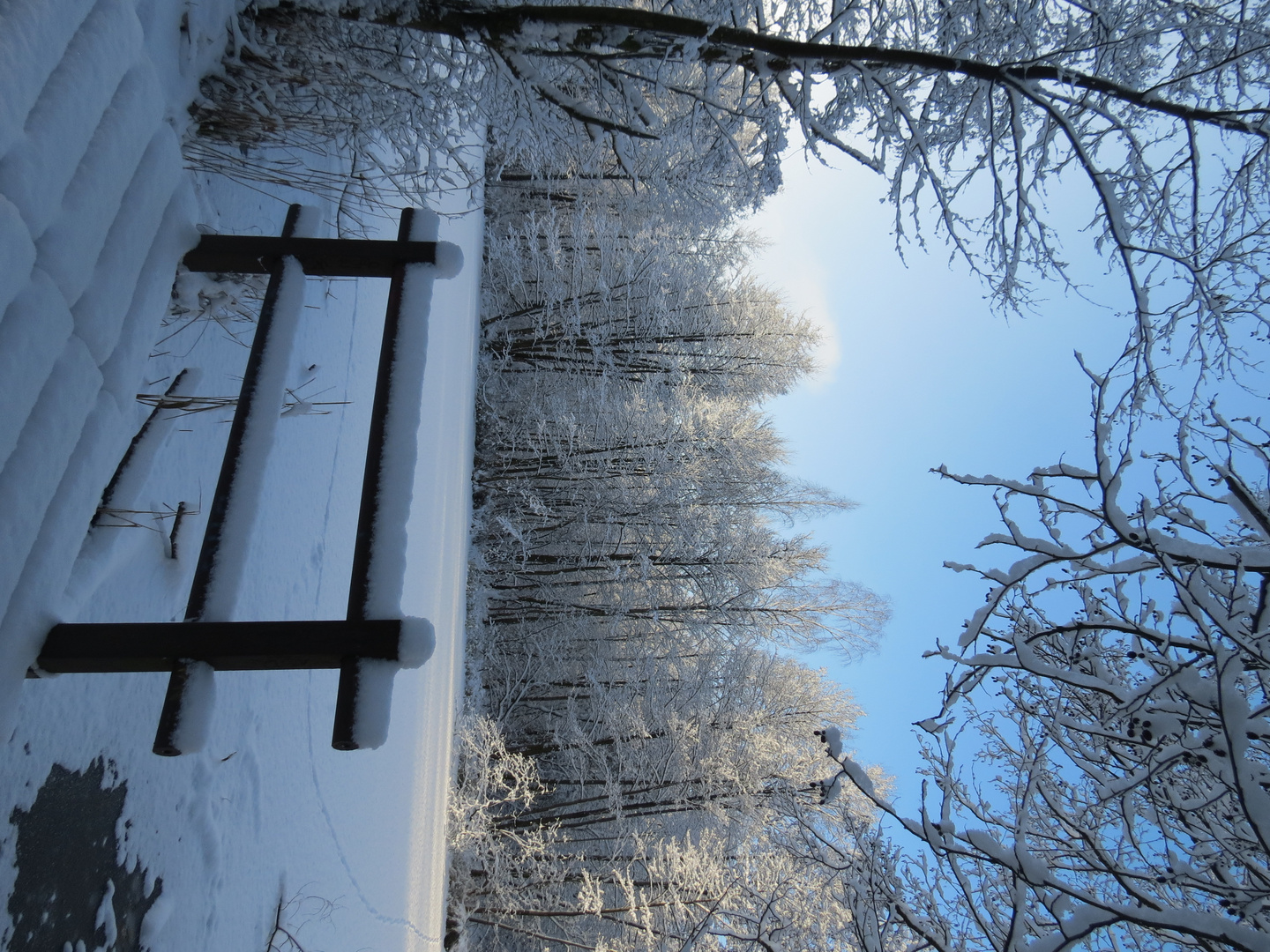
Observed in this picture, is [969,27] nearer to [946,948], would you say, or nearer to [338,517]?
[946,948]

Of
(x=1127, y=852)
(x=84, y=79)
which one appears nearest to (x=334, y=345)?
(x=84, y=79)

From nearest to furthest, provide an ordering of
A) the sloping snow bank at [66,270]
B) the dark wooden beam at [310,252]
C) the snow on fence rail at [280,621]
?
the sloping snow bank at [66,270] < the snow on fence rail at [280,621] < the dark wooden beam at [310,252]

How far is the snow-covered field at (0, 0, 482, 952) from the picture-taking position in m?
1.18

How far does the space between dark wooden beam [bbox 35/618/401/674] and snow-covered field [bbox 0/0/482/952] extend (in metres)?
0.08

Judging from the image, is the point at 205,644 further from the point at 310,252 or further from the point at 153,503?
the point at 153,503

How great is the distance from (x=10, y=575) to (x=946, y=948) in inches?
123

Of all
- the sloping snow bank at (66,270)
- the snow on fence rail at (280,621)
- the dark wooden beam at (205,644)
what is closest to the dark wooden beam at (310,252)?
the snow on fence rail at (280,621)

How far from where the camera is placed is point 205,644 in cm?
123

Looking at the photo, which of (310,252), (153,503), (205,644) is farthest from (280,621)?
(153,503)

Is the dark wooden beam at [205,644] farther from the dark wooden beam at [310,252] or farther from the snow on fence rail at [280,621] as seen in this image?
the dark wooden beam at [310,252]

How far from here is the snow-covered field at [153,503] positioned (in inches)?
46.4

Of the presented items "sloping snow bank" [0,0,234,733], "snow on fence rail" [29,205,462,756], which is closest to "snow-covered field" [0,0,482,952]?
"sloping snow bank" [0,0,234,733]

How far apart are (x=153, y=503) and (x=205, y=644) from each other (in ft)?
4.82

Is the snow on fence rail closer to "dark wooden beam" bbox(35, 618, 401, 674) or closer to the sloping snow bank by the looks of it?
"dark wooden beam" bbox(35, 618, 401, 674)
